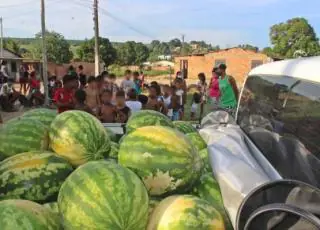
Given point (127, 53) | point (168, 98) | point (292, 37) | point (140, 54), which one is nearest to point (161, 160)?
point (168, 98)

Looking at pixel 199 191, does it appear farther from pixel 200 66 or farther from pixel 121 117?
pixel 200 66

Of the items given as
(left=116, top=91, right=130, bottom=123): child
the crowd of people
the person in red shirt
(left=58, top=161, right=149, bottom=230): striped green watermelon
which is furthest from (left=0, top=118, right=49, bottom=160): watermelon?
the person in red shirt

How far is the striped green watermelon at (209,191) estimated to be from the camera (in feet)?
8.16

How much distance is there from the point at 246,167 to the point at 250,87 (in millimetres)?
1813

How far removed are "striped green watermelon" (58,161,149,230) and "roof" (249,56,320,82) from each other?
40.9 inches

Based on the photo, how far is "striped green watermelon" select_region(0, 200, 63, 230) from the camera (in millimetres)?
2031

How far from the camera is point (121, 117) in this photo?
22.2 ft

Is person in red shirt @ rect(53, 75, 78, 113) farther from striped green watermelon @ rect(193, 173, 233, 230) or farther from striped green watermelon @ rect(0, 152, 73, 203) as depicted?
striped green watermelon @ rect(193, 173, 233, 230)

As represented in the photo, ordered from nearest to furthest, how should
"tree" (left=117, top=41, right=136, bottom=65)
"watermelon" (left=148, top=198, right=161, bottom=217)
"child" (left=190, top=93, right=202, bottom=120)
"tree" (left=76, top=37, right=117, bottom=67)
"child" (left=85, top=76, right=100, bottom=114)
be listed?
1. "watermelon" (left=148, top=198, right=161, bottom=217)
2. "child" (left=85, top=76, right=100, bottom=114)
3. "child" (left=190, top=93, right=202, bottom=120)
4. "tree" (left=76, top=37, right=117, bottom=67)
5. "tree" (left=117, top=41, right=136, bottom=65)

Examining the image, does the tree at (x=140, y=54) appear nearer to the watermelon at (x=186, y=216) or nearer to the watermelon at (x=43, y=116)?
the watermelon at (x=43, y=116)

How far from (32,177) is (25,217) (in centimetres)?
48

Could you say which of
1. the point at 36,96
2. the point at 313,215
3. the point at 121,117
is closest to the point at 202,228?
the point at 313,215

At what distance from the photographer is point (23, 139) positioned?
2.95 meters

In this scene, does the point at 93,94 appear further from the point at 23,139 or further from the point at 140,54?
the point at 140,54
